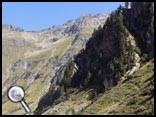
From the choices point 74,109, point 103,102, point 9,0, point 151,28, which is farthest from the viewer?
point 151,28

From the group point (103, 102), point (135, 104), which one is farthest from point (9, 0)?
point (103, 102)

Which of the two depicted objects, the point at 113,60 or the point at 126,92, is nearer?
the point at 126,92

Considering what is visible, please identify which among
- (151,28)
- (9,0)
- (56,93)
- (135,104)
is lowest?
(56,93)

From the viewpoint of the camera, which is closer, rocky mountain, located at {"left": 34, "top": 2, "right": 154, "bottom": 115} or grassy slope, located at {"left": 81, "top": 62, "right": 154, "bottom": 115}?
grassy slope, located at {"left": 81, "top": 62, "right": 154, "bottom": 115}

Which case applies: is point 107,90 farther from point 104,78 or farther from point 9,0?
point 9,0

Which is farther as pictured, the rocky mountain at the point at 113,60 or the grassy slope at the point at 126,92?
the rocky mountain at the point at 113,60

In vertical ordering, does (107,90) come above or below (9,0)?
below

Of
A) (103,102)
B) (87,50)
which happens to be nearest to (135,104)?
(103,102)

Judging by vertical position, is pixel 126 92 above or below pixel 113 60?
below

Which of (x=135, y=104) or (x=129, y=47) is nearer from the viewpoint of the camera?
(x=135, y=104)

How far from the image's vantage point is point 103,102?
10750 centimetres

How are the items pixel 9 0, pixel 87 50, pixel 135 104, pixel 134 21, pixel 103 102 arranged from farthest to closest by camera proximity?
pixel 87 50 → pixel 134 21 → pixel 103 102 → pixel 135 104 → pixel 9 0

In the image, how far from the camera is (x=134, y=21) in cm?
14425

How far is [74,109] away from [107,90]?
36.5ft
